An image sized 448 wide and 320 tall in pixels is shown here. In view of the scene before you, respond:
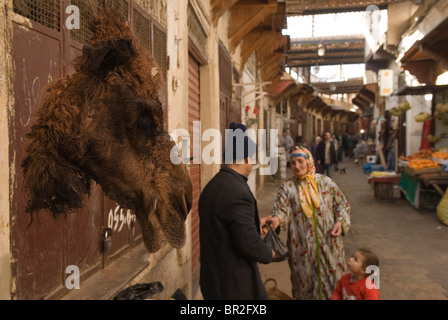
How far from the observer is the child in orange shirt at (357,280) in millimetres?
2613

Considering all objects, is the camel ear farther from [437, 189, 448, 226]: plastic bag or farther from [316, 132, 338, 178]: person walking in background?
[316, 132, 338, 178]: person walking in background

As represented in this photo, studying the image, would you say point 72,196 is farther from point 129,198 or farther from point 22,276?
point 22,276

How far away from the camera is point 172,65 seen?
3779 millimetres

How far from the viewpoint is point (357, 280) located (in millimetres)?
2760

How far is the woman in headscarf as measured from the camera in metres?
3.13

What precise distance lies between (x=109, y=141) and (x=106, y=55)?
25cm

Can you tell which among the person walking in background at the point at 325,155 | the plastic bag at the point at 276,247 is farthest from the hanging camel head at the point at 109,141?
the person walking in background at the point at 325,155

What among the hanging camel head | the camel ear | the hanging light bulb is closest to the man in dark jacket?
the hanging camel head

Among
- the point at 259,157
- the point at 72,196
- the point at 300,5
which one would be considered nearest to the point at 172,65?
the point at 72,196

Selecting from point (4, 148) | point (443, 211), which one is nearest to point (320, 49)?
point (443, 211)

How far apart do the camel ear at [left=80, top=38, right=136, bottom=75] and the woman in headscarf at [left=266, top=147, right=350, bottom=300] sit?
2.24 m

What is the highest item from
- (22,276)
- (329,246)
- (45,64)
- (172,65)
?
(172,65)

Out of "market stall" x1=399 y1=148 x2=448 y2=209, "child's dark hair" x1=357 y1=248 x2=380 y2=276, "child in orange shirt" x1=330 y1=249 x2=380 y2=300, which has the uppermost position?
"market stall" x1=399 y1=148 x2=448 y2=209
